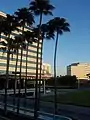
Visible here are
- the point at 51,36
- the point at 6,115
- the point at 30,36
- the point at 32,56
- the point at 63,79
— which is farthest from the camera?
the point at 63,79

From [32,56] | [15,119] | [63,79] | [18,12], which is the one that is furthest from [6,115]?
[63,79]

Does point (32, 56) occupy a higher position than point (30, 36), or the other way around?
point (32, 56)

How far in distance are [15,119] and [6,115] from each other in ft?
12.1

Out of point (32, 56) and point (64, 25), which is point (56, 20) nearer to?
point (64, 25)

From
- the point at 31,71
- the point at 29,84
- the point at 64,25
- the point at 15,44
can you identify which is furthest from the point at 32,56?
the point at 64,25

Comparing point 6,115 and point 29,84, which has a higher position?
point 29,84

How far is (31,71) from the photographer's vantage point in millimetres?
150375

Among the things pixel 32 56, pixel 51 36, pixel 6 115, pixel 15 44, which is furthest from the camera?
pixel 32 56

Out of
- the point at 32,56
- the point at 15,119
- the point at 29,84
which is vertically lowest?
the point at 15,119

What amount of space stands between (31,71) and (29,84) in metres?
18.7

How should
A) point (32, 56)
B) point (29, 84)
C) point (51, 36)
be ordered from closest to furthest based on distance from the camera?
point (51, 36)
point (29, 84)
point (32, 56)

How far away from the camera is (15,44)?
4744cm

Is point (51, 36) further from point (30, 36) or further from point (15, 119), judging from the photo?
point (15, 119)

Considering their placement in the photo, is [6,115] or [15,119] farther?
[6,115]
